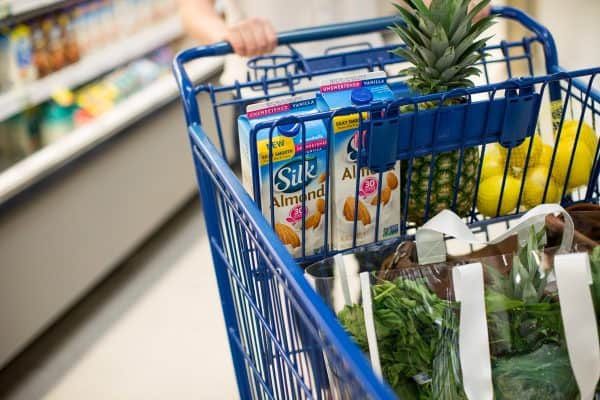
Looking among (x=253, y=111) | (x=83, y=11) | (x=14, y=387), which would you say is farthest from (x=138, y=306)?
(x=253, y=111)

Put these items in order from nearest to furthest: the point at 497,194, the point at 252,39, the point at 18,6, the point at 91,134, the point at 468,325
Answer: the point at 468,325, the point at 497,194, the point at 252,39, the point at 18,6, the point at 91,134

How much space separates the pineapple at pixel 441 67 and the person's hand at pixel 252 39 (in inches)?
14.7

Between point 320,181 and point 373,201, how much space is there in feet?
0.35

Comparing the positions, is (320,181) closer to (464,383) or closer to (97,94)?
(464,383)

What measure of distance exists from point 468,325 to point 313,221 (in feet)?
1.04

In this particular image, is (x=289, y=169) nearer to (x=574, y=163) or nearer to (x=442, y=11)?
(x=442, y=11)

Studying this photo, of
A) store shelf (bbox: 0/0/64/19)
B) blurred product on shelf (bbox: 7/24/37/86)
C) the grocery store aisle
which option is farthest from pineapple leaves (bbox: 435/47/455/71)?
blurred product on shelf (bbox: 7/24/37/86)

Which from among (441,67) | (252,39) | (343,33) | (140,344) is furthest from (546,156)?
(140,344)

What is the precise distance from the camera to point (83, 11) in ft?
9.55

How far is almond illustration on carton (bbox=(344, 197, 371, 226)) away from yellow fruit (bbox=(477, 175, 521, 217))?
0.25 meters

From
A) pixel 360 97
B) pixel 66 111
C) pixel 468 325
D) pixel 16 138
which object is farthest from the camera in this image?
pixel 66 111

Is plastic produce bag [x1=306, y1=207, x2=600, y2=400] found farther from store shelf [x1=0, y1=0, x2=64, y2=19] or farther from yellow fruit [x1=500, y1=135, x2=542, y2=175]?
store shelf [x1=0, y1=0, x2=64, y2=19]

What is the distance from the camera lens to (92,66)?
2.91m

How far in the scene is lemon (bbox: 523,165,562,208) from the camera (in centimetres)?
125
